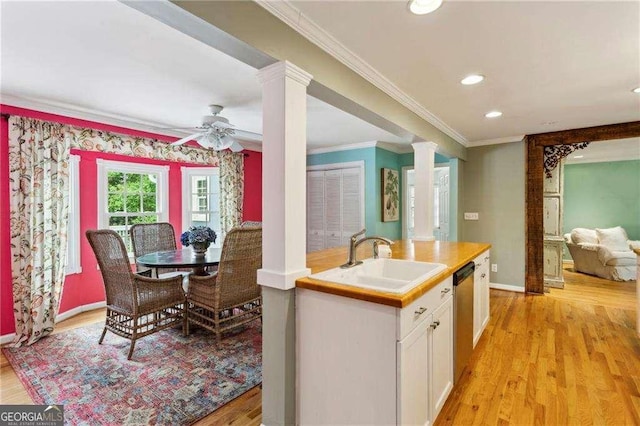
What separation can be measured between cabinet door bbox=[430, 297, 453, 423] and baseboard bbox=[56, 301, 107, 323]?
3.71 m

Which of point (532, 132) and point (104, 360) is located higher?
point (532, 132)

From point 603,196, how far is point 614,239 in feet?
4.43

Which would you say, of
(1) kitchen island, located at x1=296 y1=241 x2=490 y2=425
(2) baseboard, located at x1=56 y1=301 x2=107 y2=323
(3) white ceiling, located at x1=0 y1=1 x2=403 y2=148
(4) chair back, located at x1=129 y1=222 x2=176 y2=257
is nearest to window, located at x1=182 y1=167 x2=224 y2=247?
(4) chair back, located at x1=129 y1=222 x2=176 y2=257

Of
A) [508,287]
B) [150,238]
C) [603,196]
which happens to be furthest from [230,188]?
[603,196]

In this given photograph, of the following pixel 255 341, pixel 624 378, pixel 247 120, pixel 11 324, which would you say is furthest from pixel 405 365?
pixel 11 324

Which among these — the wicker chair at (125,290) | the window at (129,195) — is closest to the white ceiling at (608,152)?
the wicker chair at (125,290)

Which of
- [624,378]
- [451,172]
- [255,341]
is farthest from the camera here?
[451,172]

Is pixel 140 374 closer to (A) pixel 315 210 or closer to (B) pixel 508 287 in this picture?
(A) pixel 315 210

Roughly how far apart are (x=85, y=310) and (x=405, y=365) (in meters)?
3.92

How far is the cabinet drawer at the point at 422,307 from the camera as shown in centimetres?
138

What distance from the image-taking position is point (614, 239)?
Result: 546 centimetres

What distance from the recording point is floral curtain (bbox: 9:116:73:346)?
291 cm

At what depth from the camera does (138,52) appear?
2.08m

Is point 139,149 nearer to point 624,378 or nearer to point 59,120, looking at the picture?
point 59,120
